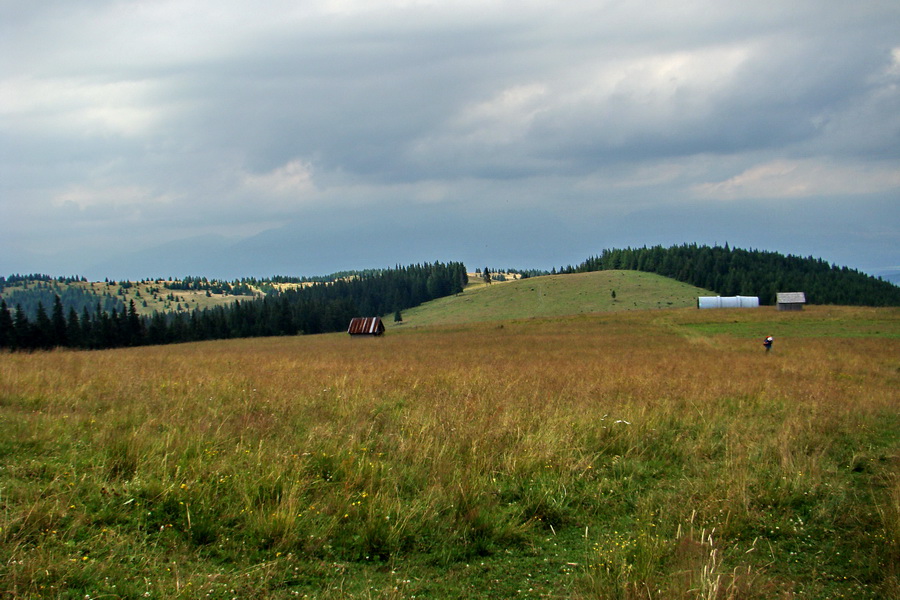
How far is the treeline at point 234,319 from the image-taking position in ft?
256

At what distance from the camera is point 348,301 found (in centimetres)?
14150

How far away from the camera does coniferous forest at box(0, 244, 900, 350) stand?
8475 cm

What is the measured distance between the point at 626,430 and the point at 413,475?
4.06 meters

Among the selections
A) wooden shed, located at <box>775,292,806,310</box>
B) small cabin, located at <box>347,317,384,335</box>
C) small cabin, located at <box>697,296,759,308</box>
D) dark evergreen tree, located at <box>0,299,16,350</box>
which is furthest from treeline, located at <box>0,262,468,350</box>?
wooden shed, located at <box>775,292,806,310</box>

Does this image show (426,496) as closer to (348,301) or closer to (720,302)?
(720,302)

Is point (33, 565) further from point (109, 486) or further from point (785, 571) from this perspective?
point (785, 571)

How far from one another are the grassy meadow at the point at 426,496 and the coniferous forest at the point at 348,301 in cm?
7458

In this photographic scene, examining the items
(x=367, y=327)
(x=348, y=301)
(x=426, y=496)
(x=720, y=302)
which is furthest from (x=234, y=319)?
(x=426, y=496)

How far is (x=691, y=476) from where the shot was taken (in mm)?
7238

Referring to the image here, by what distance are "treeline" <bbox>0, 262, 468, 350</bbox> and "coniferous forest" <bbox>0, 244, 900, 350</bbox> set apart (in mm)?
155

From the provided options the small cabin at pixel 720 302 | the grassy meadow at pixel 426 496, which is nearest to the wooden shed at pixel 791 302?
the small cabin at pixel 720 302

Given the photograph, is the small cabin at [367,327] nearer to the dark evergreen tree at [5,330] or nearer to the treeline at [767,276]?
the dark evergreen tree at [5,330]

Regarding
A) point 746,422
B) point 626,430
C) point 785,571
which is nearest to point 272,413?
point 626,430

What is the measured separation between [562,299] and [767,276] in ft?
254
